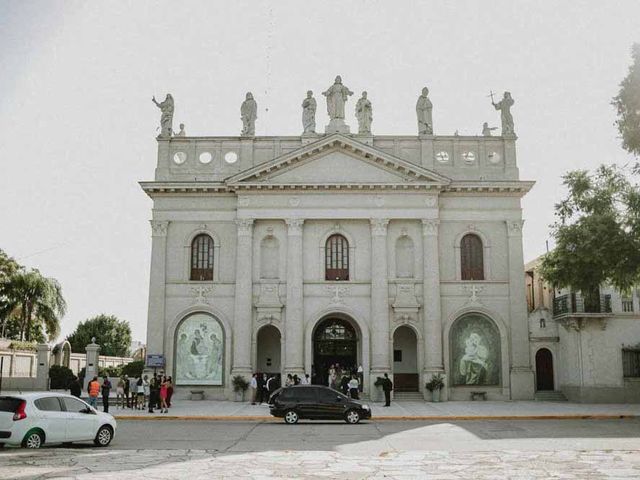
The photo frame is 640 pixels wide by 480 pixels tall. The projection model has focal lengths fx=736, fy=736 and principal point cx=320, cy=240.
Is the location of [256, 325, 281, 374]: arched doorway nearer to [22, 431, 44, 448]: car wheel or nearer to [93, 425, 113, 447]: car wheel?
[93, 425, 113, 447]: car wheel

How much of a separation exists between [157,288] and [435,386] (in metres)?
14.5

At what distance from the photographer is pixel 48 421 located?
16.7m

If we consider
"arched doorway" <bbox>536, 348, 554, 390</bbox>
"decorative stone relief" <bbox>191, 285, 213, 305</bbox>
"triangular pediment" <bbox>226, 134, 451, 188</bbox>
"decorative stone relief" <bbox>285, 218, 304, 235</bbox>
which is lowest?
"arched doorway" <bbox>536, 348, 554, 390</bbox>

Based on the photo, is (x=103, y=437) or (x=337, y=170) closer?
(x=103, y=437)

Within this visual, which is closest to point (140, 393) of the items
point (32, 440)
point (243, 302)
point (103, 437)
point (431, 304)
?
point (243, 302)

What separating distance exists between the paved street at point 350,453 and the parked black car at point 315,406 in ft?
3.09

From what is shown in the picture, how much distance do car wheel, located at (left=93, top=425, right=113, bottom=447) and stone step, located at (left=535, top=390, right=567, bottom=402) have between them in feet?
78.1

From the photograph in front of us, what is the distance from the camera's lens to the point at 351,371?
37.3m

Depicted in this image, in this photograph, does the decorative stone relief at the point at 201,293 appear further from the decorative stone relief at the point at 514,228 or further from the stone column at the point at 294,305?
the decorative stone relief at the point at 514,228

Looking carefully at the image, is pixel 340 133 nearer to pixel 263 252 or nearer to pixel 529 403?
pixel 263 252

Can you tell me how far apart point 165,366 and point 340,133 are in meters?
14.5

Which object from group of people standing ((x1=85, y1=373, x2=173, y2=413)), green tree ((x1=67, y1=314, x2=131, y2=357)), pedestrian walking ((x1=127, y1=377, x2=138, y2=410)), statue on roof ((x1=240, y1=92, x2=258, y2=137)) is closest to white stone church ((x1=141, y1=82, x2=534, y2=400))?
statue on roof ((x1=240, y1=92, x2=258, y2=137))

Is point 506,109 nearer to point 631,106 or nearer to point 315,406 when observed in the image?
→ point 631,106

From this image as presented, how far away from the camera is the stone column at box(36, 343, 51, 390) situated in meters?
41.6
